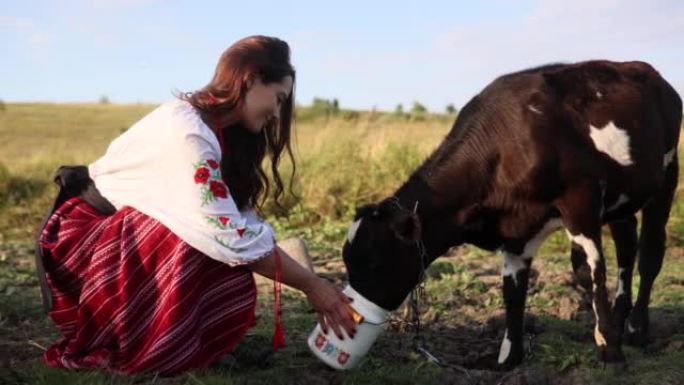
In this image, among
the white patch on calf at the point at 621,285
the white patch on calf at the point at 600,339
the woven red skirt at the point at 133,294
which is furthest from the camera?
the white patch on calf at the point at 621,285

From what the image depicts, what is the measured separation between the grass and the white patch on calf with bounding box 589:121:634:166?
104 centimetres

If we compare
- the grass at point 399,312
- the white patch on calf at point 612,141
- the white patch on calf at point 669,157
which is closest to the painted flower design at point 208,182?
the grass at point 399,312

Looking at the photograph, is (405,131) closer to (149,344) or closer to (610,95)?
(610,95)

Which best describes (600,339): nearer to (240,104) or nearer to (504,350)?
(504,350)

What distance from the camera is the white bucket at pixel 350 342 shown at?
3854 millimetres

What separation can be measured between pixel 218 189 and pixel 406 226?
1.05 meters

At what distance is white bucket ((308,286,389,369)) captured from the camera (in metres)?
3.85

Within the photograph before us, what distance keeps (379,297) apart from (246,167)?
35.0 inches

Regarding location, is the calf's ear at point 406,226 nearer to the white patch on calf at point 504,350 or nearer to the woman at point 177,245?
the woman at point 177,245

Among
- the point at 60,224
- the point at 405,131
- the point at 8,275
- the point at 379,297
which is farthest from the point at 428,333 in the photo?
the point at 405,131

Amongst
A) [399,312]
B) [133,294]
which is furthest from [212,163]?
[399,312]

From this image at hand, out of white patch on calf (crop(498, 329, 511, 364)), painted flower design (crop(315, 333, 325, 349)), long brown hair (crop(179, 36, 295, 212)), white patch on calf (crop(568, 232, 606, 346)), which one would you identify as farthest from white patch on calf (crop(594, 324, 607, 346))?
long brown hair (crop(179, 36, 295, 212))

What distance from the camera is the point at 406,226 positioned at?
4.11 meters

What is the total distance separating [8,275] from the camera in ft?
22.1
